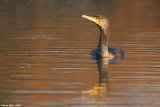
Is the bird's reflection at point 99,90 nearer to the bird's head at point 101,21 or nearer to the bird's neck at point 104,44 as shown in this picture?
the bird's neck at point 104,44

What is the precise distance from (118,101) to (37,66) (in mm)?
4087

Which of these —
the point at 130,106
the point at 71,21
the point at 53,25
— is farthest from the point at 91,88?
the point at 71,21

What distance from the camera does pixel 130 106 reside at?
352 inches

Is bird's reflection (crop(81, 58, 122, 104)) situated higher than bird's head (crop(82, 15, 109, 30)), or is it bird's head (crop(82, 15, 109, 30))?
bird's head (crop(82, 15, 109, 30))

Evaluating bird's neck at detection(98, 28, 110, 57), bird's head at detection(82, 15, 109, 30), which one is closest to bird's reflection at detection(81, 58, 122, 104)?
bird's neck at detection(98, 28, 110, 57)

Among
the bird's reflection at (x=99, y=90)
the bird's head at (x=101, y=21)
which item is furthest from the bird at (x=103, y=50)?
the bird's reflection at (x=99, y=90)

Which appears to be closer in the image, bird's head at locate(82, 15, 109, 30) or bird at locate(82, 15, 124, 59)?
bird at locate(82, 15, 124, 59)

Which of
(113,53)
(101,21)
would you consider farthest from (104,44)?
(101,21)

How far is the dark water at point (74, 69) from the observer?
31.3 feet

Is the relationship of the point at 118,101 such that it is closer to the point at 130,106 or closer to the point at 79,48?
the point at 130,106

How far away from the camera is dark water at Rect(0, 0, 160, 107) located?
9.53 meters

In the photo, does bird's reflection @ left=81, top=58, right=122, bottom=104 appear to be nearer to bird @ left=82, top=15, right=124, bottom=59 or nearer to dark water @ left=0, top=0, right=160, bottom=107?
dark water @ left=0, top=0, right=160, bottom=107

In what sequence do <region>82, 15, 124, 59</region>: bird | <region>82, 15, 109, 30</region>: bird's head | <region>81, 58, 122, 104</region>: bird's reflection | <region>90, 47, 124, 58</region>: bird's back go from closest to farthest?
1. <region>81, 58, 122, 104</region>: bird's reflection
2. <region>90, 47, 124, 58</region>: bird's back
3. <region>82, 15, 124, 59</region>: bird
4. <region>82, 15, 109, 30</region>: bird's head

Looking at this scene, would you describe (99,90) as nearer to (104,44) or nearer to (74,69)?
(74,69)
